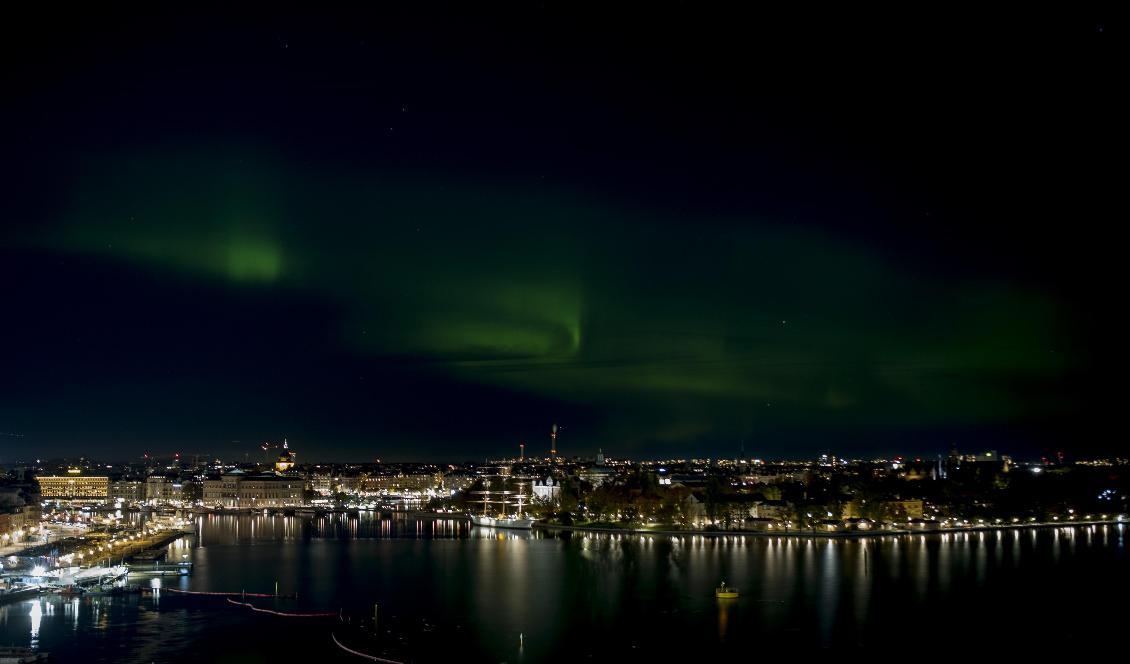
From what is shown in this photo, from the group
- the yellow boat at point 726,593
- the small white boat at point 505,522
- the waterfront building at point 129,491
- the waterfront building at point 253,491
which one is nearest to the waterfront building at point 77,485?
the waterfront building at point 129,491

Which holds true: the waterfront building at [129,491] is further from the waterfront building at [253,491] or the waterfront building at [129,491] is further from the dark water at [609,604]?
the dark water at [609,604]

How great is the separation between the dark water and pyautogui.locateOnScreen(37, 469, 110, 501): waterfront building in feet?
118

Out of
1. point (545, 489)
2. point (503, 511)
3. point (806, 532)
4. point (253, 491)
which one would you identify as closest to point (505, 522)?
point (503, 511)

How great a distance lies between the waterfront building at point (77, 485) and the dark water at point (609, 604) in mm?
36087

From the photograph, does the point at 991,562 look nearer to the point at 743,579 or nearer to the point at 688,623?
the point at 743,579

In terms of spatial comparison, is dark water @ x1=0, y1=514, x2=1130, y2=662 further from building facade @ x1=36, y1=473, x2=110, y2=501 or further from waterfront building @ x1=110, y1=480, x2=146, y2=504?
building facade @ x1=36, y1=473, x2=110, y2=501

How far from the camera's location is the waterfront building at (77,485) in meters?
56.6

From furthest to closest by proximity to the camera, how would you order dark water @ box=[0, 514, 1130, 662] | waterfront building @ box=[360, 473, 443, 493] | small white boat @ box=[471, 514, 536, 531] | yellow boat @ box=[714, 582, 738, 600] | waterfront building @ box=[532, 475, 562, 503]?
1. waterfront building @ box=[360, 473, 443, 493]
2. waterfront building @ box=[532, 475, 562, 503]
3. small white boat @ box=[471, 514, 536, 531]
4. yellow boat @ box=[714, 582, 738, 600]
5. dark water @ box=[0, 514, 1130, 662]

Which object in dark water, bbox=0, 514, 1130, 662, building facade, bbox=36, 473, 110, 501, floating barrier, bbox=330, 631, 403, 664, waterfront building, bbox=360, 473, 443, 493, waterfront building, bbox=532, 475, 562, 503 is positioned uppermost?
floating barrier, bbox=330, 631, 403, 664

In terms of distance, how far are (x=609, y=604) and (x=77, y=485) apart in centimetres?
5279

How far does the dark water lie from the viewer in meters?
12.2

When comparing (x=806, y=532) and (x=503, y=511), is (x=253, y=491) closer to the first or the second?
(x=503, y=511)

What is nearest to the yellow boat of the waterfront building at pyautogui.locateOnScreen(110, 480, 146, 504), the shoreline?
the shoreline

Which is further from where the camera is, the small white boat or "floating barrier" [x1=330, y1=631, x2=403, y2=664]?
the small white boat
